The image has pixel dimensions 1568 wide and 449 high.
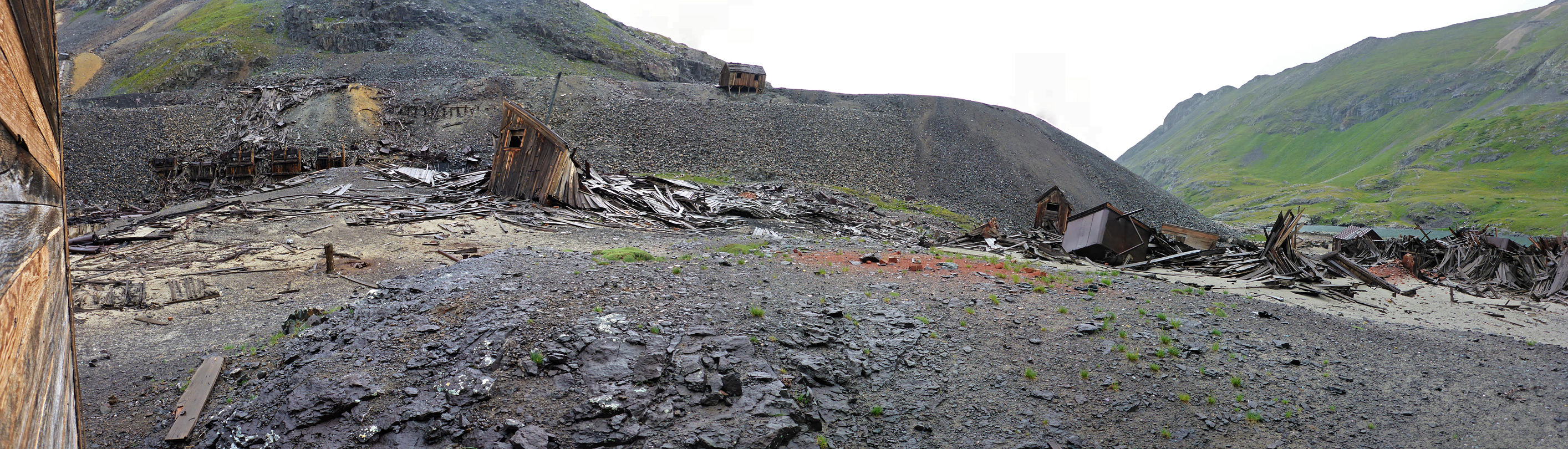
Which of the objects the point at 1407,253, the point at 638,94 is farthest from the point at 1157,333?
the point at 638,94

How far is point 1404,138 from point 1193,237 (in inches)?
5398

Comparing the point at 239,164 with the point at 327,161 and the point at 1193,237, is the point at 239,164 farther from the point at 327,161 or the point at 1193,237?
the point at 1193,237

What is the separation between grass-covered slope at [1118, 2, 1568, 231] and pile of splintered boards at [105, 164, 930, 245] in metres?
74.9

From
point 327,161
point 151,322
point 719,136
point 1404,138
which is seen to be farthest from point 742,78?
point 1404,138

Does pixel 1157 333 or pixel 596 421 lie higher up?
pixel 1157 333

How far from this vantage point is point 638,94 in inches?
1902

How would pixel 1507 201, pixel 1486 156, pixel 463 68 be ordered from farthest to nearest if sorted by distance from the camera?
pixel 1486 156
pixel 1507 201
pixel 463 68

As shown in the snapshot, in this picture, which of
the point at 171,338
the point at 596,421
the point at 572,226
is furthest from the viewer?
the point at 572,226

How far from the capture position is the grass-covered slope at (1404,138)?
2879 inches

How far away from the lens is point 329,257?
40.2 feet

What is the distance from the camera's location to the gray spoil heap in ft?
127

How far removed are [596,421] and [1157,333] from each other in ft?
26.1

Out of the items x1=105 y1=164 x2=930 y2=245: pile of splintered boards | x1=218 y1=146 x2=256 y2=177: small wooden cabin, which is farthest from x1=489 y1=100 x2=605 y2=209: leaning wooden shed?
x1=218 y1=146 x2=256 y2=177: small wooden cabin

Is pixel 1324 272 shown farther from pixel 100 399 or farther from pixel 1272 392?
pixel 100 399
